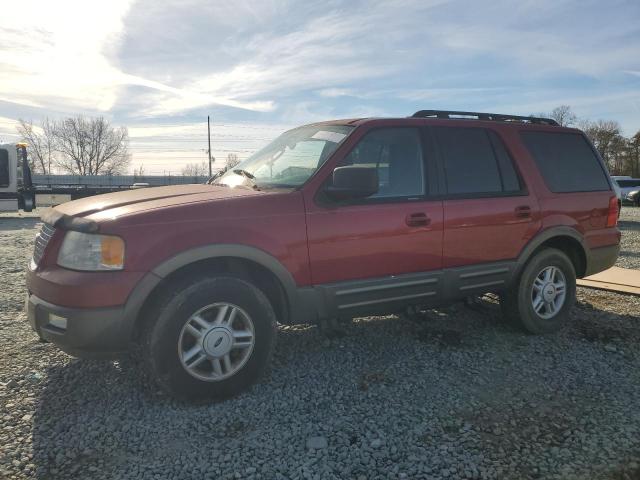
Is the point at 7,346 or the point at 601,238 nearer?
the point at 7,346

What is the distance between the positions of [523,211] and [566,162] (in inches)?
34.9

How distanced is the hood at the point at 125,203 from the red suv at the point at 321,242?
2cm

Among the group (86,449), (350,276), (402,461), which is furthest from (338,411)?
(86,449)

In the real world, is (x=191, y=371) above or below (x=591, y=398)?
above

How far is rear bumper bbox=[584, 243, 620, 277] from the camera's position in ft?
16.0

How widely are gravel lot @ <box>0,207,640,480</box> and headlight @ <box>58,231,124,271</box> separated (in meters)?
0.95

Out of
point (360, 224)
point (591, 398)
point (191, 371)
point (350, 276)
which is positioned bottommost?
point (591, 398)

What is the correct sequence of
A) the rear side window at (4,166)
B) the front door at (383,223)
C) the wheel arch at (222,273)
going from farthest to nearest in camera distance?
the rear side window at (4,166) < the front door at (383,223) < the wheel arch at (222,273)

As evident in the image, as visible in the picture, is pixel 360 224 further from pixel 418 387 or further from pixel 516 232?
pixel 516 232

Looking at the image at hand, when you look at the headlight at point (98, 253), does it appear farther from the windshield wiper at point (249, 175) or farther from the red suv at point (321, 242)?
the windshield wiper at point (249, 175)

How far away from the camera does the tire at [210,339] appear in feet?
10.0

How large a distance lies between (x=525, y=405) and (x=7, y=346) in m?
4.10

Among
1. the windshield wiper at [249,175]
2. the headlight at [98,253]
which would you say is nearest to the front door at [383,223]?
the windshield wiper at [249,175]

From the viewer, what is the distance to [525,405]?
10.6 feet
